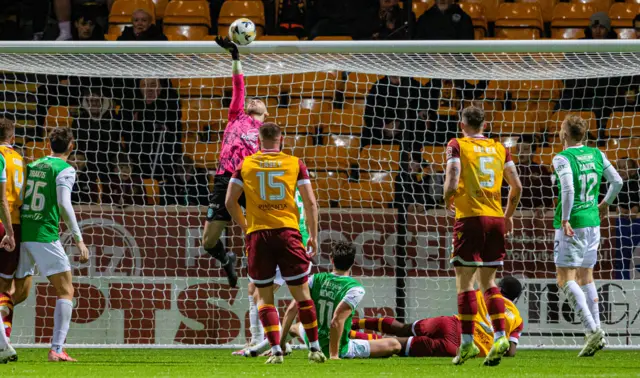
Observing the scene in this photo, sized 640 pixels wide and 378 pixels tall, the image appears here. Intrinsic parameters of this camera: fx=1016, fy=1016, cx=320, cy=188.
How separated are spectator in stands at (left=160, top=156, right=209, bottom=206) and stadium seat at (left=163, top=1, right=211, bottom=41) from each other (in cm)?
272

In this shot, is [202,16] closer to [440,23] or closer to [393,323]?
A: [440,23]

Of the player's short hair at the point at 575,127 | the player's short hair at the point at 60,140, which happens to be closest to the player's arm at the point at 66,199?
the player's short hair at the point at 60,140

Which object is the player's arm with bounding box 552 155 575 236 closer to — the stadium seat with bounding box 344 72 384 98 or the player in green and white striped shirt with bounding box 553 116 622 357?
the player in green and white striped shirt with bounding box 553 116 622 357

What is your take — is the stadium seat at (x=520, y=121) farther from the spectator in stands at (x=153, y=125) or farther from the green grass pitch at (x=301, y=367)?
the spectator in stands at (x=153, y=125)

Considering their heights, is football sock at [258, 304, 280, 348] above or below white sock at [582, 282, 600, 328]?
above

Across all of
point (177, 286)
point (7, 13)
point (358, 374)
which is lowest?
point (177, 286)

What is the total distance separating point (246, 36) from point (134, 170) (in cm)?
291

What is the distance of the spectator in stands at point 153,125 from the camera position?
1015cm

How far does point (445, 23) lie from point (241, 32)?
4.09 m

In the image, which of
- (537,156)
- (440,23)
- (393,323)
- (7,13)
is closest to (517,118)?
(537,156)

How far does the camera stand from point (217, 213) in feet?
25.8

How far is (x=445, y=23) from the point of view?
11242mm

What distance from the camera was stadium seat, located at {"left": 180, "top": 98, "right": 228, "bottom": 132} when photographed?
10.5 metres

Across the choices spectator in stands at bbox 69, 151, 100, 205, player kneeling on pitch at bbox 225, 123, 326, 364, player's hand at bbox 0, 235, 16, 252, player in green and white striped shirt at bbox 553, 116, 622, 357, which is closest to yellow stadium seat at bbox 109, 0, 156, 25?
spectator in stands at bbox 69, 151, 100, 205
